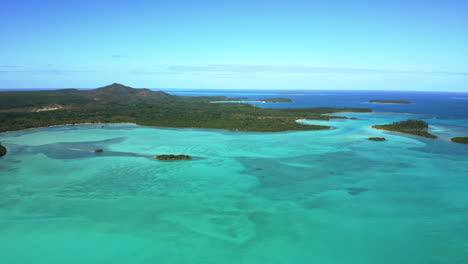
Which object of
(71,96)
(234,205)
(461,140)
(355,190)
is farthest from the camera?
(71,96)

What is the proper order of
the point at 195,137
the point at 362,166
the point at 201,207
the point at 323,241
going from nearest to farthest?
the point at 323,241, the point at 201,207, the point at 362,166, the point at 195,137

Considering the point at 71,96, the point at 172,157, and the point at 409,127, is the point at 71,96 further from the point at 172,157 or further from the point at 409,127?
the point at 409,127

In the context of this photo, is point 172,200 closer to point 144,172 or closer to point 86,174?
point 144,172

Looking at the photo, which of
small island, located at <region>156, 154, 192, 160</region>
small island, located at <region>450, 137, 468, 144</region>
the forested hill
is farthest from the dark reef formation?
the forested hill

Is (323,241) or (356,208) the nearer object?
(323,241)

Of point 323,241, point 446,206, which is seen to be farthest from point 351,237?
point 446,206

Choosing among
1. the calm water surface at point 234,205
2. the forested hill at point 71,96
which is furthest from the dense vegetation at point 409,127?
the forested hill at point 71,96

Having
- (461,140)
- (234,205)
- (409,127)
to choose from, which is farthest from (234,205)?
(409,127)

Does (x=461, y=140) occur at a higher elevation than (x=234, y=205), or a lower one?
higher

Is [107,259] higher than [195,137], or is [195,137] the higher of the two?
[195,137]
